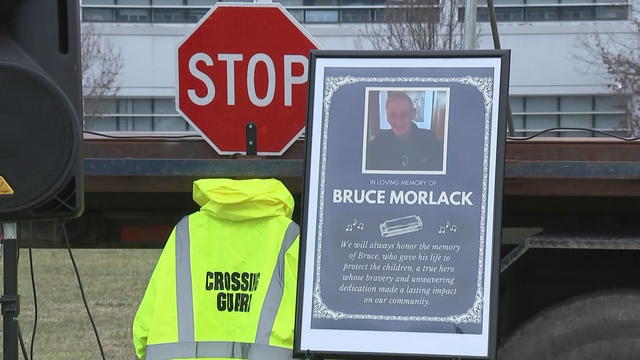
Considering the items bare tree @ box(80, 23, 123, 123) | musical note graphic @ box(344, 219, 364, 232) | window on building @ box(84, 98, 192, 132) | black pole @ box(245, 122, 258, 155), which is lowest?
window on building @ box(84, 98, 192, 132)

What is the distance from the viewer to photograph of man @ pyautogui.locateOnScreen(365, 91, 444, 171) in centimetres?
402

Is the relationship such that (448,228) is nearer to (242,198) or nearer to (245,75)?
(242,198)

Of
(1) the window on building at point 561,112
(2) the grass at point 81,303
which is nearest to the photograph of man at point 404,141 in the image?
(2) the grass at point 81,303

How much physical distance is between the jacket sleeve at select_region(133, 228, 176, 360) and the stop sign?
630mm

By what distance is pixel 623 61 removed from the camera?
2497cm

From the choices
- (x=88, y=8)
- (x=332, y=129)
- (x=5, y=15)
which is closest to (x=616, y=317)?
(x=332, y=129)

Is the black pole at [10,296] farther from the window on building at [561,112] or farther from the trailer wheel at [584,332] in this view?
the window on building at [561,112]

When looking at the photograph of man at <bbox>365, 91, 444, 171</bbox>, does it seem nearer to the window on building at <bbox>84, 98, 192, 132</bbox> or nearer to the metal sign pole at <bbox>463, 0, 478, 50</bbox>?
the metal sign pole at <bbox>463, 0, 478, 50</bbox>

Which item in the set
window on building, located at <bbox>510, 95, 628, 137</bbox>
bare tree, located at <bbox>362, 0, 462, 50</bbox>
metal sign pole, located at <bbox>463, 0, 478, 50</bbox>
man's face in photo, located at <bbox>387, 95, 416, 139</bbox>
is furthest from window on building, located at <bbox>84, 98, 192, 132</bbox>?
man's face in photo, located at <bbox>387, 95, 416, 139</bbox>

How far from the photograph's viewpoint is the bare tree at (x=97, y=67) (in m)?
26.4

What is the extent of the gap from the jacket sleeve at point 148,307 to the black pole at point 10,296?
1.48 ft

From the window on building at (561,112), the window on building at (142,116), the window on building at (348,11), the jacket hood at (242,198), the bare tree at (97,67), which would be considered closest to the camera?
the jacket hood at (242,198)

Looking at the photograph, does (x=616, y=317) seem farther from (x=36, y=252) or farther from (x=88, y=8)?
(x=88, y=8)

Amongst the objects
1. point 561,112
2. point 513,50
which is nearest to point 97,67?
point 513,50
